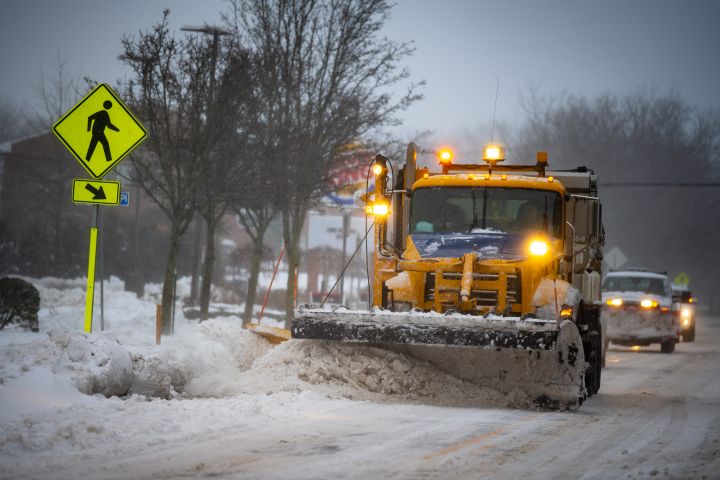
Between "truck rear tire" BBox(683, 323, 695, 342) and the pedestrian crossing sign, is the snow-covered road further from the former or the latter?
"truck rear tire" BBox(683, 323, 695, 342)

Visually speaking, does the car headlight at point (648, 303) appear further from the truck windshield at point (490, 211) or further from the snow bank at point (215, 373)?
the snow bank at point (215, 373)

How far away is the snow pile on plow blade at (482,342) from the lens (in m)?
10.5

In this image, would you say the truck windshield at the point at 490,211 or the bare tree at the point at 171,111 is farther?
the bare tree at the point at 171,111

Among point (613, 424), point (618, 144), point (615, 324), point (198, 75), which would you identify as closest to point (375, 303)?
point (613, 424)

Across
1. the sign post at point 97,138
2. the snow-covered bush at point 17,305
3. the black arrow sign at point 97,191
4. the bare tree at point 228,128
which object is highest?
the bare tree at point 228,128

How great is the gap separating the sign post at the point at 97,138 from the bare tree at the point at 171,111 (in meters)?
7.39

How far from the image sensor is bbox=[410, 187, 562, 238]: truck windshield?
12633mm

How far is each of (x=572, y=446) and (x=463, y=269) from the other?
11.4 feet

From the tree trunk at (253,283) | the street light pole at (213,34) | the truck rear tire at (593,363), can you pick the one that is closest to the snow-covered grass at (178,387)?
the truck rear tire at (593,363)

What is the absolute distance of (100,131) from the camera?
1250cm

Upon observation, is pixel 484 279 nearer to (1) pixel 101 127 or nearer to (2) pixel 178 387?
(2) pixel 178 387

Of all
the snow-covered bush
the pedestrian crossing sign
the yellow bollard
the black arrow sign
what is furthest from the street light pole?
the yellow bollard

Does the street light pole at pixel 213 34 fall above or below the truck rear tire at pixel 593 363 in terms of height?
above

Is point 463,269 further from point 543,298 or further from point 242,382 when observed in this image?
point 242,382
